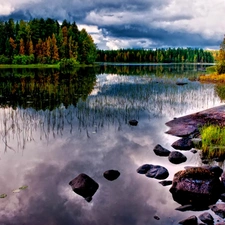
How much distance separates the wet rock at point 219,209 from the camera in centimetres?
830

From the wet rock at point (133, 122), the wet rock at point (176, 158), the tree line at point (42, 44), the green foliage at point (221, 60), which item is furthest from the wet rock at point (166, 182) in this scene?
the tree line at point (42, 44)

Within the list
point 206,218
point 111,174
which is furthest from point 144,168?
point 206,218

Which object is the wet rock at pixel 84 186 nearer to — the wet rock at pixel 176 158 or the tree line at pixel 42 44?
the wet rock at pixel 176 158

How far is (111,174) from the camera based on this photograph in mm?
11328

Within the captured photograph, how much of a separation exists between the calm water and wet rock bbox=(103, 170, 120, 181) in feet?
0.73

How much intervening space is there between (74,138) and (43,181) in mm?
5533

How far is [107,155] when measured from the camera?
13828mm

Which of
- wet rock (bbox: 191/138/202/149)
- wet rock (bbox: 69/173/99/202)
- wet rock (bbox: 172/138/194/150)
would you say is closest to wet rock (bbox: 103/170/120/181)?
wet rock (bbox: 69/173/99/202)

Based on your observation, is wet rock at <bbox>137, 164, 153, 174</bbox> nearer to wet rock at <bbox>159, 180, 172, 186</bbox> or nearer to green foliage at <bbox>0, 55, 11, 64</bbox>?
wet rock at <bbox>159, 180, 172, 186</bbox>

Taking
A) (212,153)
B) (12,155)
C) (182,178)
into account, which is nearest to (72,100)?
(12,155)

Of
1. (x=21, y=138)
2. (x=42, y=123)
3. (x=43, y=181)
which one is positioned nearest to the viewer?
(x=43, y=181)

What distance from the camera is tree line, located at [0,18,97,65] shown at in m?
93.1

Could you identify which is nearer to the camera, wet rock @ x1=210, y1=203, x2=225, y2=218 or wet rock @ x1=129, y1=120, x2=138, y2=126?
wet rock @ x1=210, y1=203, x2=225, y2=218

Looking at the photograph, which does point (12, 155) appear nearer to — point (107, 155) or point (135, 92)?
point (107, 155)
